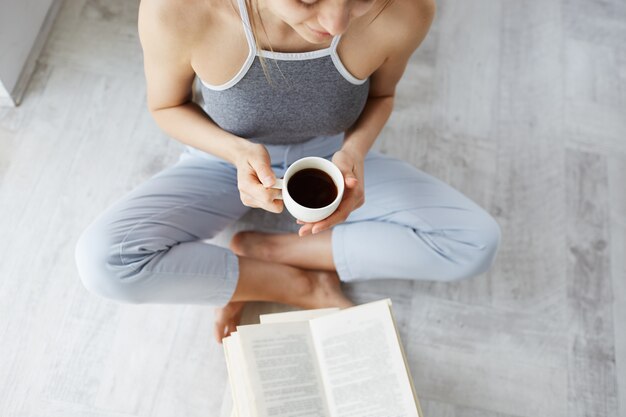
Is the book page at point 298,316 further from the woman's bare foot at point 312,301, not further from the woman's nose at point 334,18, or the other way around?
the woman's nose at point 334,18

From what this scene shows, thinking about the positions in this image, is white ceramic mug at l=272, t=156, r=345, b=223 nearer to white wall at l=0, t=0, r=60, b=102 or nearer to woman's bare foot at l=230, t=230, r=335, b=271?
woman's bare foot at l=230, t=230, r=335, b=271

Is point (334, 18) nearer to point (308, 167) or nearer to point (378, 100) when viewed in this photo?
point (308, 167)

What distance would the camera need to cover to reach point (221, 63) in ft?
3.16

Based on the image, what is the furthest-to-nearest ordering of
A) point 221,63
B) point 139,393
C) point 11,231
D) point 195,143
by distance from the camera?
1. point 11,231
2. point 139,393
3. point 195,143
4. point 221,63

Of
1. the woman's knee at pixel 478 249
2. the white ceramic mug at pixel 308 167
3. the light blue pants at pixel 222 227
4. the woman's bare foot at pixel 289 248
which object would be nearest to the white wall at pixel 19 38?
the light blue pants at pixel 222 227

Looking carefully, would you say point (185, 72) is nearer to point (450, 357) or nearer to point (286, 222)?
point (286, 222)

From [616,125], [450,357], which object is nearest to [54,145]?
[450,357]

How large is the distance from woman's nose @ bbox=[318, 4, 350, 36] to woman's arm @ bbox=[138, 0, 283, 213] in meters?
0.23

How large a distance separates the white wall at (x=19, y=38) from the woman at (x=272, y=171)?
551 millimetres

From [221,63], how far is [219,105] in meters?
0.10

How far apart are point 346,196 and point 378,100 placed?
0.29m

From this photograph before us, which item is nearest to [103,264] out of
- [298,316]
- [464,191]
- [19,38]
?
[298,316]

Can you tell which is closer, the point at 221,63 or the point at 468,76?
the point at 221,63

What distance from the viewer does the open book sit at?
1025 millimetres
